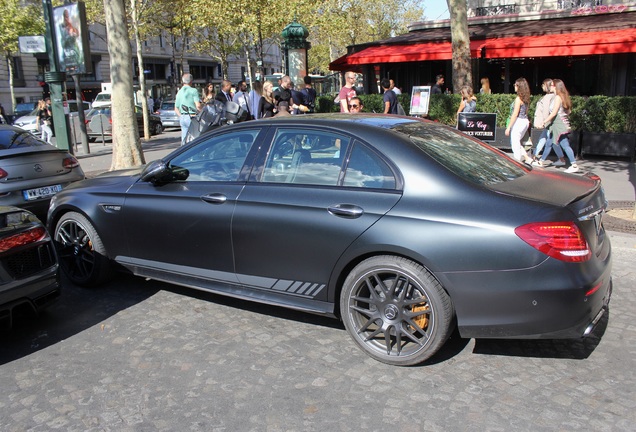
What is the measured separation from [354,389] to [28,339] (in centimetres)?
262

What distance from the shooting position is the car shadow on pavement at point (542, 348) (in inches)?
155

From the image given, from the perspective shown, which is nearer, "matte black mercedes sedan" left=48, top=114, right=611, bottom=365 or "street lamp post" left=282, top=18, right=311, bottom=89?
"matte black mercedes sedan" left=48, top=114, right=611, bottom=365

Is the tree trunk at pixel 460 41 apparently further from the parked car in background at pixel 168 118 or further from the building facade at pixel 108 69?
the building facade at pixel 108 69

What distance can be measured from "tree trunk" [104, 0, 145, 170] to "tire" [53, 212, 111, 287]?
20.6 feet

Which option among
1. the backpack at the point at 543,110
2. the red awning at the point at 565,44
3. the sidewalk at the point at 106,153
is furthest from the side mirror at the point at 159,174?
the red awning at the point at 565,44

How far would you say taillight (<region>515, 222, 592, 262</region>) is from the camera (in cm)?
333

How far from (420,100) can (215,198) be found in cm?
1098

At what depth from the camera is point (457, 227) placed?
3.49 metres

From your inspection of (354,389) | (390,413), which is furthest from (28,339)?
(390,413)

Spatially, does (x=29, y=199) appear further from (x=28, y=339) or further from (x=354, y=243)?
(x=354, y=243)

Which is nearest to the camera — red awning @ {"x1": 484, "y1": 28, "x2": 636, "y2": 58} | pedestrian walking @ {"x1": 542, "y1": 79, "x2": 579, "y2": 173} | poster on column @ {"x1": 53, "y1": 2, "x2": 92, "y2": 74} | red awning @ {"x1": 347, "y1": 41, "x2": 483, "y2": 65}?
pedestrian walking @ {"x1": 542, "y1": 79, "x2": 579, "y2": 173}

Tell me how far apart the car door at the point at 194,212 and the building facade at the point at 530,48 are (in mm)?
14859

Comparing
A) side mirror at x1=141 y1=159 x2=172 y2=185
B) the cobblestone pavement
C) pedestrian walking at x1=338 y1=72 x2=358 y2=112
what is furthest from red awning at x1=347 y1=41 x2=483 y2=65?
the cobblestone pavement

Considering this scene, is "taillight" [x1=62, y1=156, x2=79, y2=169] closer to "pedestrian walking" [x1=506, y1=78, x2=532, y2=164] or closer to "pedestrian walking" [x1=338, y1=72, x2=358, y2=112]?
"pedestrian walking" [x1=338, y1=72, x2=358, y2=112]
